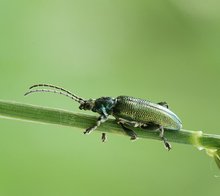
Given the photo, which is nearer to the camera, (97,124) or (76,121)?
(76,121)

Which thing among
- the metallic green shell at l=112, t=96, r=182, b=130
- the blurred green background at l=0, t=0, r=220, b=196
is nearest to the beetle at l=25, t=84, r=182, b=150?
the metallic green shell at l=112, t=96, r=182, b=130

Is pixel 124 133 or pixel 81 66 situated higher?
pixel 81 66

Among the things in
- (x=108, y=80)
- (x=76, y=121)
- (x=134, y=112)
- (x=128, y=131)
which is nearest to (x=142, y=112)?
(x=134, y=112)

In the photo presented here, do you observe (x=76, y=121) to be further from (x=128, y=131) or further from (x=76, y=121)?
(x=128, y=131)

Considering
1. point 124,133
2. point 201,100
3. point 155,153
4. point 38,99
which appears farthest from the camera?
point 201,100

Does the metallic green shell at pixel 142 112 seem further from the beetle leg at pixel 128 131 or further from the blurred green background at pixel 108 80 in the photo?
the blurred green background at pixel 108 80

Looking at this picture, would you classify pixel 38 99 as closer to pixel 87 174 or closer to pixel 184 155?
pixel 87 174

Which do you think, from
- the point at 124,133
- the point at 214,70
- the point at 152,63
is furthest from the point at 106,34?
the point at 124,133
